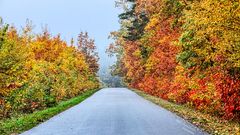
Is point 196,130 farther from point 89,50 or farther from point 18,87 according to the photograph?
point 89,50

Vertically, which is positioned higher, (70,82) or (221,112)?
(70,82)

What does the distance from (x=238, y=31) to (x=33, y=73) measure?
1365cm

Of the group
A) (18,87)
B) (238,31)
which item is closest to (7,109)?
(18,87)

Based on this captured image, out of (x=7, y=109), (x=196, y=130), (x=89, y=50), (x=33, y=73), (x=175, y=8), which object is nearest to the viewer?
(x=196, y=130)

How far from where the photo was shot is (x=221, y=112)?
21938mm

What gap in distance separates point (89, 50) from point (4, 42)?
263 feet

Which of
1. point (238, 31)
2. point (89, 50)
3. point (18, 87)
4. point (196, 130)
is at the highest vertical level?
point (89, 50)

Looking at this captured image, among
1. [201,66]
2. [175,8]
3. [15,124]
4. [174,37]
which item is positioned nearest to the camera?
[15,124]

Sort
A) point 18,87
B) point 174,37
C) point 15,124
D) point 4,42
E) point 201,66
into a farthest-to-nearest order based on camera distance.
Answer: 1. point 174,37
2. point 201,66
3. point 18,87
4. point 4,42
5. point 15,124

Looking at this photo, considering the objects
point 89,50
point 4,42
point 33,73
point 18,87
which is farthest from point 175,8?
point 89,50

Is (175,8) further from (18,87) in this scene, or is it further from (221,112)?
(18,87)

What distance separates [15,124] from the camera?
16.8 metres

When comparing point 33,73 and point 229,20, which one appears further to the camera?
point 33,73

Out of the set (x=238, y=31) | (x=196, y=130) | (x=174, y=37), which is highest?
(x=174, y=37)
